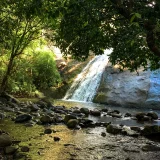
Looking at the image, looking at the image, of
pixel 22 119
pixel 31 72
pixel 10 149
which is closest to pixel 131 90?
pixel 31 72

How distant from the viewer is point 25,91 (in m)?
23.9

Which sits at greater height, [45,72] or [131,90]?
[45,72]

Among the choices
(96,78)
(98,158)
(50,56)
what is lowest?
(98,158)

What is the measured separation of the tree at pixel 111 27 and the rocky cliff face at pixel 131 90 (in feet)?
39.0

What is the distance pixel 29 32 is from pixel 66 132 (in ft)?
34.0

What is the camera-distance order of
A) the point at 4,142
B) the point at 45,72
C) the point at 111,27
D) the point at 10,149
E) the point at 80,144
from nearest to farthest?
the point at 10,149 → the point at 4,142 → the point at 80,144 → the point at 111,27 → the point at 45,72

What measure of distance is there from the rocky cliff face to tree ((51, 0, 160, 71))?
39.0 feet

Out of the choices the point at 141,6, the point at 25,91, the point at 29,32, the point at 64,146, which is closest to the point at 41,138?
the point at 64,146

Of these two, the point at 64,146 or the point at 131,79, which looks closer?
the point at 64,146

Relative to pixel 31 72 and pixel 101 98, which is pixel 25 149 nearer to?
pixel 101 98

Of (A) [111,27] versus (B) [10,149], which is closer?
(B) [10,149]

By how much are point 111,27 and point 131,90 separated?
16.2 meters

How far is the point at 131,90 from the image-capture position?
24641mm

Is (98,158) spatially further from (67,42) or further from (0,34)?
(0,34)
